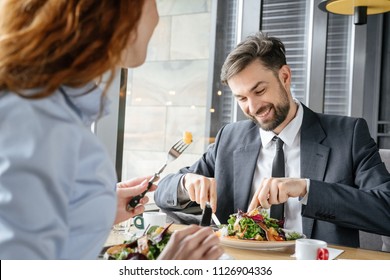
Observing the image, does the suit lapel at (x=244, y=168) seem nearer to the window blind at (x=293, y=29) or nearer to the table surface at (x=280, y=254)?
the table surface at (x=280, y=254)

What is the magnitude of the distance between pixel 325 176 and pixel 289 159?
169 millimetres

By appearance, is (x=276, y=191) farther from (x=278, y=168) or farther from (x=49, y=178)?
(x=49, y=178)

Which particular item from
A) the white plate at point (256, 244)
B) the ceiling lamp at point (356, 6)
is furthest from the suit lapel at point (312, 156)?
the ceiling lamp at point (356, 6)

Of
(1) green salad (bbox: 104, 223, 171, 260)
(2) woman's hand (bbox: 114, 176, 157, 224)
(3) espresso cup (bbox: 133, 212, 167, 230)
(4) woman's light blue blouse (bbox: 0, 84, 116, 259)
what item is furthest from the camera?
(3) espresso cup (bbox: 133, 212, 167, 230)

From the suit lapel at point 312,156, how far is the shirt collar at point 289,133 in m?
0.04

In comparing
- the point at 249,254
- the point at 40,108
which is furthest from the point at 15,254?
the point at 249,254

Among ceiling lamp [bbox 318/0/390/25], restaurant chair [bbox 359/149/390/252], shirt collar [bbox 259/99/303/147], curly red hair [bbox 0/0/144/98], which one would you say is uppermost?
ceiling lamp [bbox 318/0/390/25]

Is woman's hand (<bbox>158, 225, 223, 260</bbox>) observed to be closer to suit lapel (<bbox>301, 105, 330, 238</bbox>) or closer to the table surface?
the table surface

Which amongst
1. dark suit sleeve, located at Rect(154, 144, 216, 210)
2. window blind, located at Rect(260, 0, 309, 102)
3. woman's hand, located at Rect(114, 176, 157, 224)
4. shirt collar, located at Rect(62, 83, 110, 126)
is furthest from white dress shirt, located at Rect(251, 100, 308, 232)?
window blind, located at Rect(260, 0, 309, 102)

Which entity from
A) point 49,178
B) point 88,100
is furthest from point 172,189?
point 49,178

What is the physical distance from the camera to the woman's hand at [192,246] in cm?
88

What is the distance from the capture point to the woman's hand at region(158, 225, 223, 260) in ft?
2.87

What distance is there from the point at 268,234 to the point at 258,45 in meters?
0.89

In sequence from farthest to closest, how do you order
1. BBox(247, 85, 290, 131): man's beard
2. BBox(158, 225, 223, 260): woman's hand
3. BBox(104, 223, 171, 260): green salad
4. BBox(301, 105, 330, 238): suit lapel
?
BBox(247, 85, 290, 131): man's beard → BBox(301, 105, 330, 238): suit lapel → BBox(104, 223, 171, 260): green salad → BBox(158, 225, 223, 260): woman's hand
